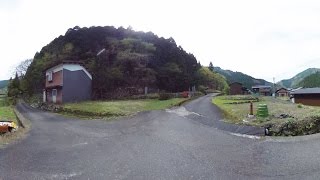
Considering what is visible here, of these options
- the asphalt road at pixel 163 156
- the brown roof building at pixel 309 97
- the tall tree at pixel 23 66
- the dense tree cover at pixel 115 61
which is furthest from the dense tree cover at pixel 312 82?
the asphalt road at pixel 163 156

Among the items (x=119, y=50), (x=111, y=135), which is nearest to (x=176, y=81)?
(x=119, y=50)

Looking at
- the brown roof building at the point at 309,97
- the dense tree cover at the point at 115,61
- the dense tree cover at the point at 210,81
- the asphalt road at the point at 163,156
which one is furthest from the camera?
the dense tree cover at the point at 210,81

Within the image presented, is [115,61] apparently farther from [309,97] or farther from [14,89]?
[309,97]

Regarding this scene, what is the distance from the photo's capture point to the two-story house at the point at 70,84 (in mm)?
37406

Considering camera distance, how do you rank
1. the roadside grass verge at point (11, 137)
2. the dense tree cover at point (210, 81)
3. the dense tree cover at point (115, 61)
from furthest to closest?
the dense tree cover at point (210, 81) < the dense tree cover at point (115, 61) < the roadside grass verge at point (11, 137)

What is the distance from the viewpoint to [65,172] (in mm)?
8953

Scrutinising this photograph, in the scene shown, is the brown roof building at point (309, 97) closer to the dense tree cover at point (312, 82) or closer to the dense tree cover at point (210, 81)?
the dense tree cover at point (210, 81)

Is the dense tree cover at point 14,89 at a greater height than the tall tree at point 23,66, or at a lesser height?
lesser

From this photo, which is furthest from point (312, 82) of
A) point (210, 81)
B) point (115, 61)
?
point (115, 61)

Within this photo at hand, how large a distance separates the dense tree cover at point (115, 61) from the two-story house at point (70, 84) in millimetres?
2682

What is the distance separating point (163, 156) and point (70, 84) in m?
29.7

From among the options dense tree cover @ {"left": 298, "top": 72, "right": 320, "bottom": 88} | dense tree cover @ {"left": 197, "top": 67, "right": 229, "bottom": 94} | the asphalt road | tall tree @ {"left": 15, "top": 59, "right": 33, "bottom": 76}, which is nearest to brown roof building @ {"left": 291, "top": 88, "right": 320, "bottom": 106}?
the asphalt road

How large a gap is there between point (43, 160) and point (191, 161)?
16.0ft

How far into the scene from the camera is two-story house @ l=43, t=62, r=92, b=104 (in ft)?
123
